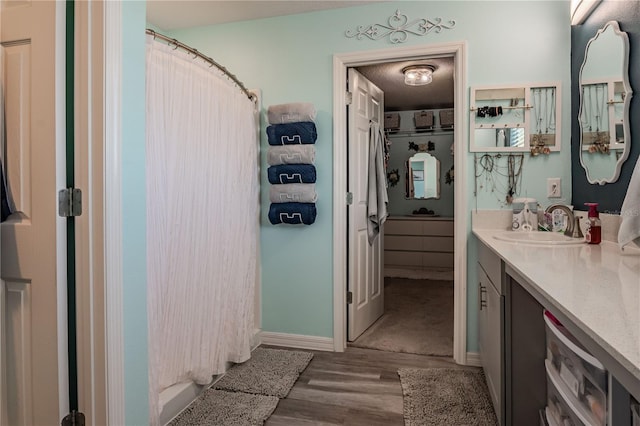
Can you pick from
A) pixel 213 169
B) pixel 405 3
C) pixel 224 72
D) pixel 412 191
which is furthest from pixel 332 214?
pixel 412 191

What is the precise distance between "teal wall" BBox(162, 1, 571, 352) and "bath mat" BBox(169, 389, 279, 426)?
2.80 feet

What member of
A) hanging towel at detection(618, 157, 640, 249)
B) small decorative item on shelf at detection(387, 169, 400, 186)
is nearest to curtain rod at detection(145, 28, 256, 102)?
hanging towel at detection(618, 157, 640, 249)

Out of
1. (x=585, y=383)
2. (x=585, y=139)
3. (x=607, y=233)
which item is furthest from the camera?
(x=585, y=139)

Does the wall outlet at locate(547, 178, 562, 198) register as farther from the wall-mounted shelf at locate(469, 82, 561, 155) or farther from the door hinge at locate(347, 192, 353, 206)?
the door hinge at locate(347, 192, 353, 206)

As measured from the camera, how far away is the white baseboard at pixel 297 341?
2.85 meters

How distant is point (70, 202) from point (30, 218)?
0.15 metres

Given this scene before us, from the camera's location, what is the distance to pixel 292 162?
2752 mm

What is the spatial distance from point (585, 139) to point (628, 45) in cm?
59

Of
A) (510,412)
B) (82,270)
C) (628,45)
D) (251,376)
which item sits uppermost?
(628,45)

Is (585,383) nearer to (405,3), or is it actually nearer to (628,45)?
(628,45)

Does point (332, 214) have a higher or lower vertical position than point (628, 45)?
lower

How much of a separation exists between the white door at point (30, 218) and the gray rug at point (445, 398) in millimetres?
1579

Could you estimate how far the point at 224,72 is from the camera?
7.82 ft

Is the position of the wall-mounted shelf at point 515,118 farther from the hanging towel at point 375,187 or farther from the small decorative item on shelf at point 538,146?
the hanging towel at point 375,187
